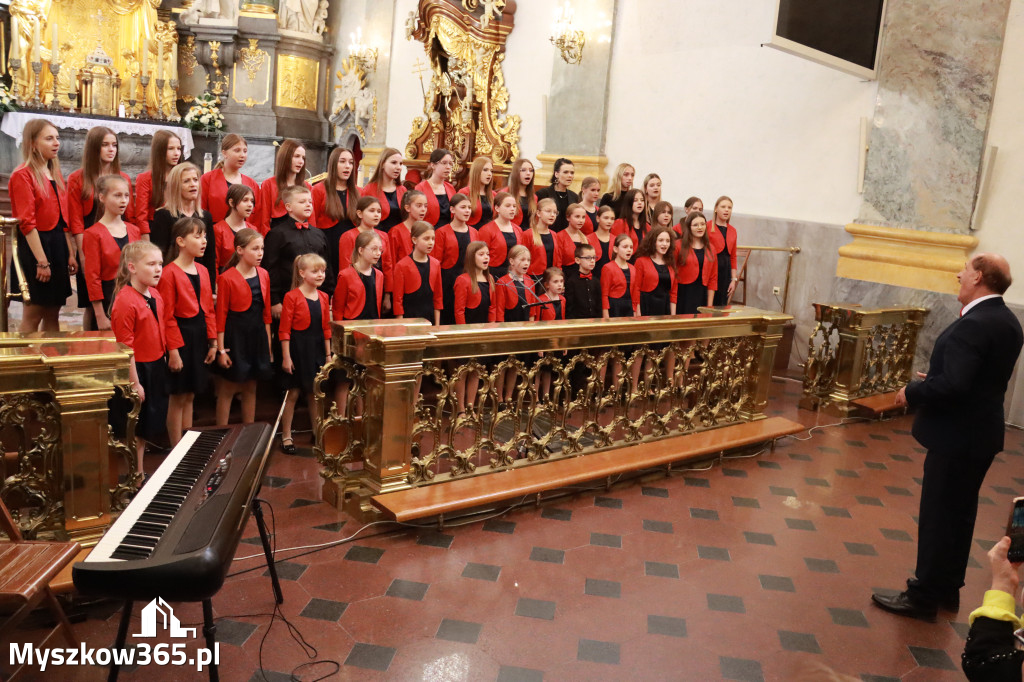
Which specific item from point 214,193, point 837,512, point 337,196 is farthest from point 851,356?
point 214,193

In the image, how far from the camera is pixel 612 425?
18.1ft

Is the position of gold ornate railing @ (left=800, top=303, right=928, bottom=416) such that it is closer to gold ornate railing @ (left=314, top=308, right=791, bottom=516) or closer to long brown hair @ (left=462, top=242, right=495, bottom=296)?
gold ornate railing @ (left=314, top=308, right=791, bottom=516)

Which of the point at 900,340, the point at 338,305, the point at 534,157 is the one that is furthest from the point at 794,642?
the point at 534,157

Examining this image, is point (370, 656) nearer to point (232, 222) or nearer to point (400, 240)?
point (232, 222)

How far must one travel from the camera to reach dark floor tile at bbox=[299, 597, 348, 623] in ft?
11.5

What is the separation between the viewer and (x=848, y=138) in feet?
29.7

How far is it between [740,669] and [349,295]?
3.39 metres

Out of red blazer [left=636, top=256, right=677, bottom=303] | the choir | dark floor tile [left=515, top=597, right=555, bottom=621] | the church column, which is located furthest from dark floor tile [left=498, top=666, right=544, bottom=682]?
→ the church column

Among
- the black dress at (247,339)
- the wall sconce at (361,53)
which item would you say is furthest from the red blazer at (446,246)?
the wall sconce at (361,53)

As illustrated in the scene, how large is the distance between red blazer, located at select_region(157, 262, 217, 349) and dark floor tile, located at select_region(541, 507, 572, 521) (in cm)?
237

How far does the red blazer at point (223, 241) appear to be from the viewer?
5605mm

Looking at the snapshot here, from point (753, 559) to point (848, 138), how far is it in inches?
246

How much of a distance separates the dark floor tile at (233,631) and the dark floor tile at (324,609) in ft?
0.80

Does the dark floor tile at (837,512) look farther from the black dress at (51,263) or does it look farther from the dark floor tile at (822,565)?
the black dress at (51,263)
